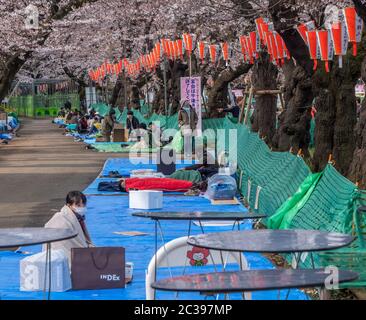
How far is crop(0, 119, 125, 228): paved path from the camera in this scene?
16703mm

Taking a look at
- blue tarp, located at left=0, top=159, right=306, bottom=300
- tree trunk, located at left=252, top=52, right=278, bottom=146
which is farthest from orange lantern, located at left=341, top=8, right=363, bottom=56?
tree trunk, located at left=252, top=52, right=278, bottom=146

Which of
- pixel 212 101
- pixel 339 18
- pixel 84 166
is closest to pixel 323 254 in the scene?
pixel 339 18

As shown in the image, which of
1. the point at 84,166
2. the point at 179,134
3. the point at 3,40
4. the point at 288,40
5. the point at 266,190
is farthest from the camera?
the point at 3,40

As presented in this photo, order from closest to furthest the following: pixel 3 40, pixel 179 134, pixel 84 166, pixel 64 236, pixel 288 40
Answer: pixel 64 236
pixel 288 40
pixel 84 166
pixel 179 134
pixel 3 40

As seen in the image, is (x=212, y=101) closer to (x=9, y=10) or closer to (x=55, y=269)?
(x=9, y=10)

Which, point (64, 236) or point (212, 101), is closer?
point (64, 236)

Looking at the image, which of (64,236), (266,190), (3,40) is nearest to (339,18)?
(266,190)

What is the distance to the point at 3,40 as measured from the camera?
32188 millimetres

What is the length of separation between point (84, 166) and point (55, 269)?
16649mm

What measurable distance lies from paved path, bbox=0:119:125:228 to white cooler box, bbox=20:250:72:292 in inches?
201

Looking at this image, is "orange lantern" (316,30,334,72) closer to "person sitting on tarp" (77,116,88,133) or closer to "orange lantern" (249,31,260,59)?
"orange lantern" (249,31,260,59)

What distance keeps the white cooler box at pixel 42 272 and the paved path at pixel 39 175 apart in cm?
510

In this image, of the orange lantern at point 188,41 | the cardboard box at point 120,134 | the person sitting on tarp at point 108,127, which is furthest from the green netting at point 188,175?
the person sitting on tarp at point 108,127
